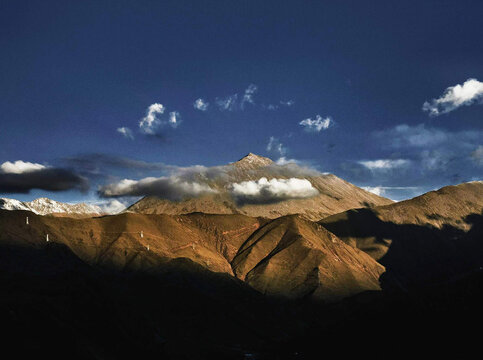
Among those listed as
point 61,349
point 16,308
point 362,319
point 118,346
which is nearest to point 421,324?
point 362,319

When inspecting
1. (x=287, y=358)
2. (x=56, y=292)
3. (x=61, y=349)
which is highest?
(x=56, y=292)

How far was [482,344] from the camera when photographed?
11369 cm

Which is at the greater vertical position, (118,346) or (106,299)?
(106,299)

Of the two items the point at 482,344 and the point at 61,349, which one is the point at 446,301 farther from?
the point at 61,349

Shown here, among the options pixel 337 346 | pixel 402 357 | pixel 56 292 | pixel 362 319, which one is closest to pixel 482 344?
pixel 402 357

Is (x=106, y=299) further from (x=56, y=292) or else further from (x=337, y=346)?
(x=337, y=346)

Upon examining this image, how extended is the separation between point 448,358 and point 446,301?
44.3m

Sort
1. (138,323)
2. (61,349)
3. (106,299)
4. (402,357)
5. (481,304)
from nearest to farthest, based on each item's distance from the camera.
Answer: (61,349) < (402,357) < (481,304) < (106,299) < (138,323)

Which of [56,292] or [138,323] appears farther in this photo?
[138,323]

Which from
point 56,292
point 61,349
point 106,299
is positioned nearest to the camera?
point 61,349

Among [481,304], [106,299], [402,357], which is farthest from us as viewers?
[106,299]

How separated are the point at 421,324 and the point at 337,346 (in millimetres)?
30432

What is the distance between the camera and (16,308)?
4510 inches

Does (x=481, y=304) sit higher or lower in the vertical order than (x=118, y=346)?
higher
